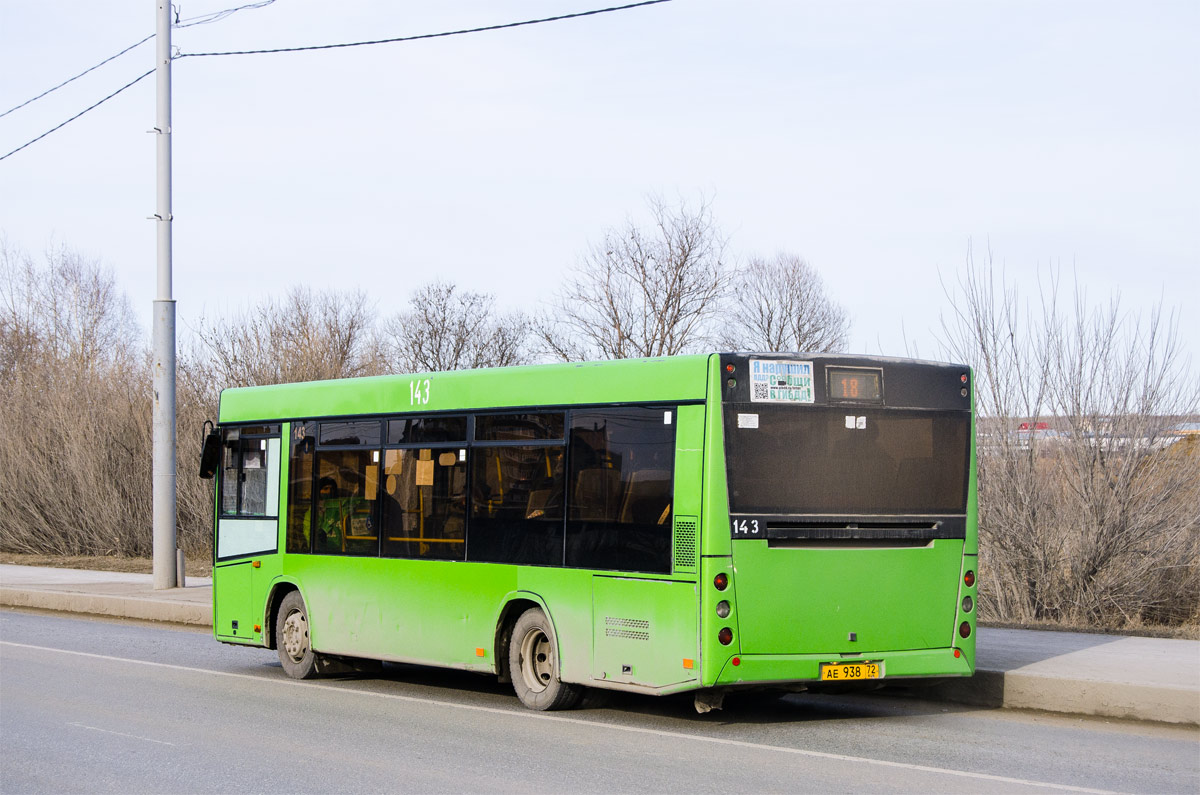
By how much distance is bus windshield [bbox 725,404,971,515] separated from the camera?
9.09 m

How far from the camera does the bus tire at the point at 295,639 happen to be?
41.2 ft

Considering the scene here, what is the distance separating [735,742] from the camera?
8.91m

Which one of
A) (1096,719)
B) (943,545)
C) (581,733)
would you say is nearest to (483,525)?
(581,733)

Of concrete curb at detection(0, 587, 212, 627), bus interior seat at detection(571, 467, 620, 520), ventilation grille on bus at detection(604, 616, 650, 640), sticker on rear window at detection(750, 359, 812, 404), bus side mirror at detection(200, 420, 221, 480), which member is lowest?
concrete curb at detection(0, 587, 212, 627)

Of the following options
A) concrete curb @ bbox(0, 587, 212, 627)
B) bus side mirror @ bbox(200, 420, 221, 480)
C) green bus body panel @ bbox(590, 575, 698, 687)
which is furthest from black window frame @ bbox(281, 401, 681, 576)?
concrete curb @ bbox(0, 587, 212, 627)

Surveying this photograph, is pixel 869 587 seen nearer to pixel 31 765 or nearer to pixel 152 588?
pixel 31 765

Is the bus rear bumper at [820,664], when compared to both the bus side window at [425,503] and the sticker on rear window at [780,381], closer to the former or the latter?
the sticker on rear window at [780,381]

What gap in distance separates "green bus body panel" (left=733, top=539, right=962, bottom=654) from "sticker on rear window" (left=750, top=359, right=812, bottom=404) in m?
0.98

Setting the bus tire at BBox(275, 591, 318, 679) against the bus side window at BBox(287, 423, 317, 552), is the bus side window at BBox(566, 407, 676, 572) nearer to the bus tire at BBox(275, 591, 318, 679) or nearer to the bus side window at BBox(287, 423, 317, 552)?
the bus side window at BBox(287, 423, 317, 552)

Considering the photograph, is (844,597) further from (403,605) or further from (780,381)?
(403,605)

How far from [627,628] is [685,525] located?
89 centimetres

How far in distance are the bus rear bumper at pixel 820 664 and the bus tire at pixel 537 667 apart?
1.63 m

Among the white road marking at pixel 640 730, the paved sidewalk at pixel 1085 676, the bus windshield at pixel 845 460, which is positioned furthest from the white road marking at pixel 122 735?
the paved sidewalk at pixel 1085 676

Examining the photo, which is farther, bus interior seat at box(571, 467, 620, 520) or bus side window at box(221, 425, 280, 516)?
bus side window at box(221, 425, 280, 516)
